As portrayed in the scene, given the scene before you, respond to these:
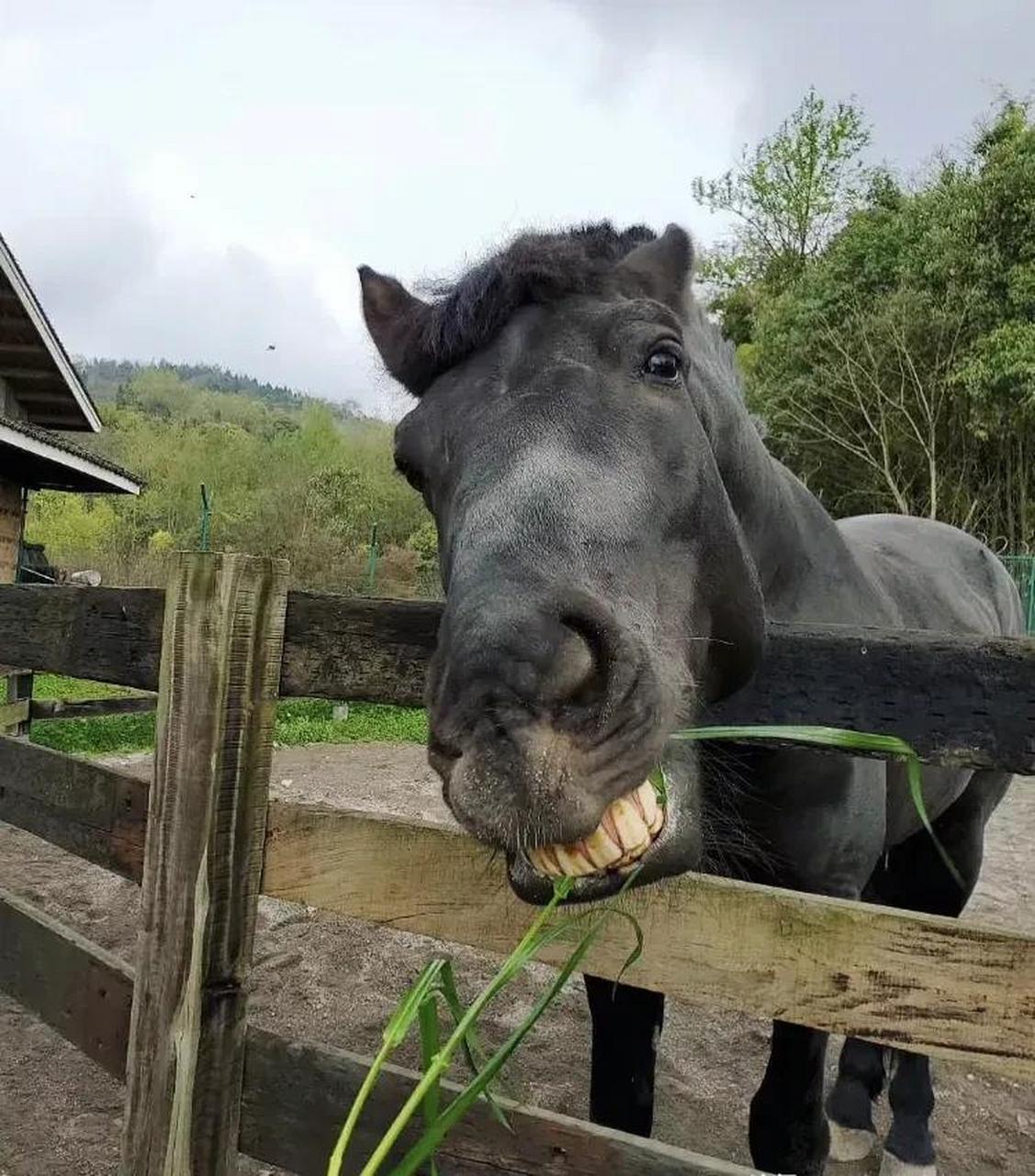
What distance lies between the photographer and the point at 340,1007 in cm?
415

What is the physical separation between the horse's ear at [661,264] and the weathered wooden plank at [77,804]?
159cm

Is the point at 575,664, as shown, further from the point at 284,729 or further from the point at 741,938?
the point at 284,729

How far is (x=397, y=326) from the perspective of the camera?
212 centimetres

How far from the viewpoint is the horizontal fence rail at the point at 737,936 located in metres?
1.44

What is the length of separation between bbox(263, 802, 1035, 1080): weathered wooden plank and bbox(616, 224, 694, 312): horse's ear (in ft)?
3.90

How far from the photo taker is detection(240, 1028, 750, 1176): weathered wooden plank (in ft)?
5.40

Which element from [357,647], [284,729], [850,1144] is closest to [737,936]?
[357,647]

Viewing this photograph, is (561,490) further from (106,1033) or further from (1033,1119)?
(1033,1119)

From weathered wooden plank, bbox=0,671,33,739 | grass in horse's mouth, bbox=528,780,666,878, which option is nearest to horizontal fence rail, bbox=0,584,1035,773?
grass in horse's mouth, bbox=528,780,666,878

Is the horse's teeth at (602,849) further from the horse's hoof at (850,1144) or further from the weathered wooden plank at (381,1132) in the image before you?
the horse's hoof at (850,1144)

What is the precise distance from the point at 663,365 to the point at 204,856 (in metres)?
1.34

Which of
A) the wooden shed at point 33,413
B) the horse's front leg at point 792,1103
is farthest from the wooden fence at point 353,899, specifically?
the wooden shed at point 33,413

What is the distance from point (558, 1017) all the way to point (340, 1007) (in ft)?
3.15

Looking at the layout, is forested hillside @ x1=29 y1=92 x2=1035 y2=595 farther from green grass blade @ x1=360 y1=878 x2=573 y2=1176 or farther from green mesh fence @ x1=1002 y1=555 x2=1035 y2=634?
green grass blade @ x1=360 y1=878 x2=573 y2=1176
